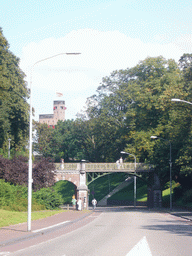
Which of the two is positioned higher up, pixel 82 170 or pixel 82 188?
pixel 82 170

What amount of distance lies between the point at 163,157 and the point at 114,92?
20472 mm

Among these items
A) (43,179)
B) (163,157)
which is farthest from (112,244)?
(163,157)

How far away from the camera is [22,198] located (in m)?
34.9

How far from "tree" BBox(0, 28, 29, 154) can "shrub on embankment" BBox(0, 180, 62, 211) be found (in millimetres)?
9824

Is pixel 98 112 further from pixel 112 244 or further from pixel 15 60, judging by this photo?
pixel 112 244

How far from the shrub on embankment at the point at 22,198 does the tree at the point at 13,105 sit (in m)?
9.82

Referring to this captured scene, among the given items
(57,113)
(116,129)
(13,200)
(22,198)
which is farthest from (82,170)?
(57,113)

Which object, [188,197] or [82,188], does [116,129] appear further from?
[188,197]

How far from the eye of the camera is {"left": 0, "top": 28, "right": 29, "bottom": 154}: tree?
44378 millimetres

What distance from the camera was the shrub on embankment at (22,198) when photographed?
104 ft

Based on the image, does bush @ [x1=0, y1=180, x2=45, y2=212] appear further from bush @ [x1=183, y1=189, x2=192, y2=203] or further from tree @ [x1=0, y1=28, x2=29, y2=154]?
bush @ [x1=183, y1=189, x2=192, y2=203]

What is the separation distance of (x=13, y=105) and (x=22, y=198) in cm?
1543

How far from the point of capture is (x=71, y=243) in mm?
13961

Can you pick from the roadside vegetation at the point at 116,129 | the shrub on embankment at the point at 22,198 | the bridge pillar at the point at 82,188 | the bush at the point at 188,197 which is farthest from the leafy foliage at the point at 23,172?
the bush at the point at 188,197
